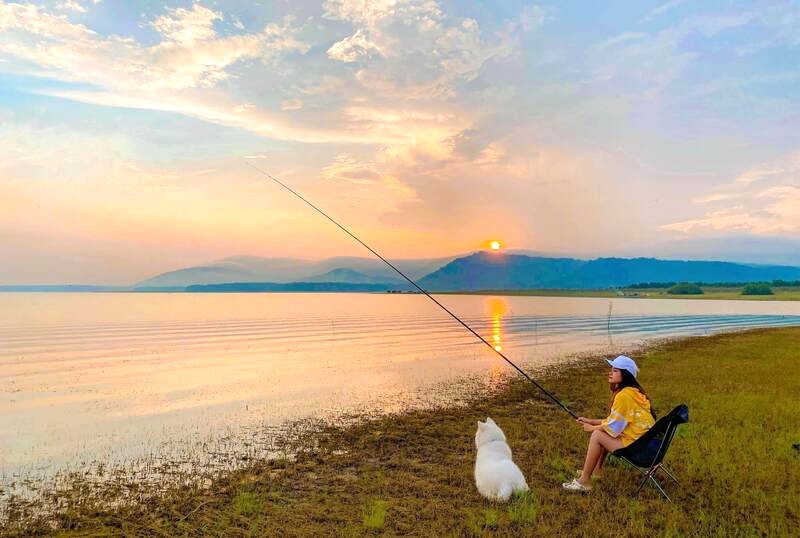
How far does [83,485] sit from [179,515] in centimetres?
298

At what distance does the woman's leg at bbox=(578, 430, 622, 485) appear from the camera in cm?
761

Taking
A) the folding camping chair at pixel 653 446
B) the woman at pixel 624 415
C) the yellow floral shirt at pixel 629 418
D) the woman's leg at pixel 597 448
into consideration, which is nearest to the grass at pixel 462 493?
the woman's leg at pixel 597 448

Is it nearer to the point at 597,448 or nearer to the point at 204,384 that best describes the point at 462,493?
the point at 597,448

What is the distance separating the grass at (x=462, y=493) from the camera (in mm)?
6852

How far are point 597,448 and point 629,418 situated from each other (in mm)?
661

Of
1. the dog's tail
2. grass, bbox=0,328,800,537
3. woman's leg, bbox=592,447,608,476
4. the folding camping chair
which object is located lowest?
grass, bbox=0,328,800,537

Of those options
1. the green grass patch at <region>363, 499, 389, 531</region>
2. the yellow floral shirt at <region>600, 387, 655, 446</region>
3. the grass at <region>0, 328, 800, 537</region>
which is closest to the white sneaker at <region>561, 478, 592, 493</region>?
the grass at <region>0, 328, 800, 537</region>

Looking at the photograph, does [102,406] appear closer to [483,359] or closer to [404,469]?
[404,469]

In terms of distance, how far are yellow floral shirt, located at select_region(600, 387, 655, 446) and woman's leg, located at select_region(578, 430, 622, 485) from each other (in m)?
0.10

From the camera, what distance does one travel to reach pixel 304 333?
154 feet

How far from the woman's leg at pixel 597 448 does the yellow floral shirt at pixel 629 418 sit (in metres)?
0.10

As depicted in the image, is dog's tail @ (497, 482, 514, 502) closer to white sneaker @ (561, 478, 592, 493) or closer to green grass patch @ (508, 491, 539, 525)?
green grass patch @ (508, 491, 539, 525)

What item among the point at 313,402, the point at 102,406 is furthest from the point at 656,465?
the point at 102,406

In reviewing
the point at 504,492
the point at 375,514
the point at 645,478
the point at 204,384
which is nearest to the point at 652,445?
the point at 645,478
